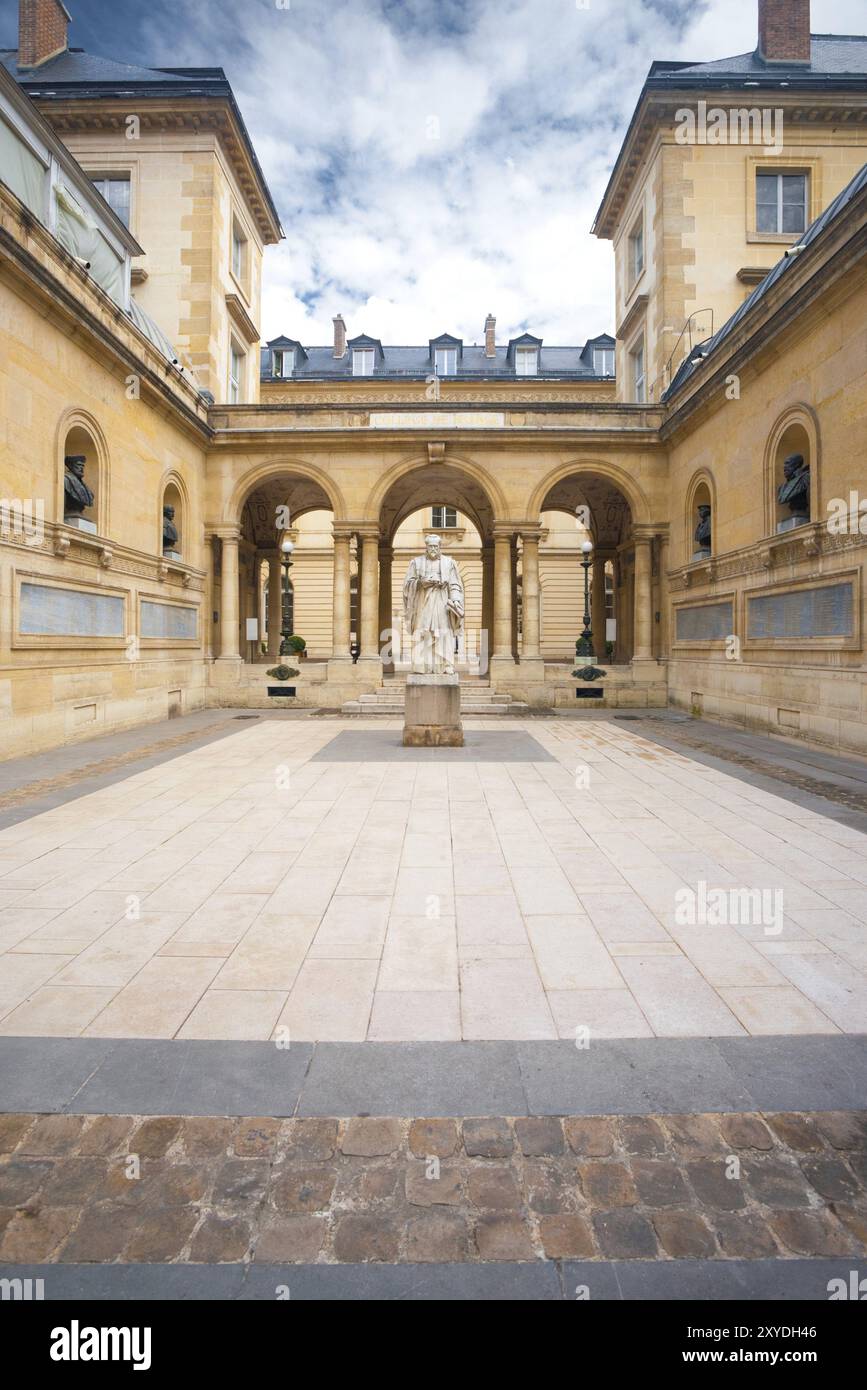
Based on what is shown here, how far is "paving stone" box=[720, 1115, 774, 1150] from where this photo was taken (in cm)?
239

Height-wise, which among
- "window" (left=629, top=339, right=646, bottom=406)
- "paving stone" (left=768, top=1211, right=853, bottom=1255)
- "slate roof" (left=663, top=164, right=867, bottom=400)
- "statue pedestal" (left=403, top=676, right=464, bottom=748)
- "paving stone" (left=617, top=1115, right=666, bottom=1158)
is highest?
"window" (left=629, top=339, right=646, bottom=406)

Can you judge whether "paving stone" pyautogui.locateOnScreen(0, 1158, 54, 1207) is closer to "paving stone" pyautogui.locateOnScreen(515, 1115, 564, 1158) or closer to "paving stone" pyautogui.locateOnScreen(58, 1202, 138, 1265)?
"paving stone" pyautogui.locateOnScreen(58, 1202, 138, 1265)

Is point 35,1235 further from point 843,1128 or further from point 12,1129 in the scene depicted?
point 843,1128

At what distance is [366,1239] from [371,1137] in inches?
16.9

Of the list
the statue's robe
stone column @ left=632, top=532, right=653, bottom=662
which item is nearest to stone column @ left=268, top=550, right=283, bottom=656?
stone column @ left=632, top=532, right=653, bottom=662

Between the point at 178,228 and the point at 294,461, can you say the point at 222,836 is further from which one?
the point at 178,228

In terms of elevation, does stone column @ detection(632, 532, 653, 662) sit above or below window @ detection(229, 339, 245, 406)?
below

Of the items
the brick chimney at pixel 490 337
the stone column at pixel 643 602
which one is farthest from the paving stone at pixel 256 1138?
the brick chimney at pixel 490 337

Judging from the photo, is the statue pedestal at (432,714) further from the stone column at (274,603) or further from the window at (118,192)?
the window at (118,192)

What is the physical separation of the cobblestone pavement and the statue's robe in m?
10.3

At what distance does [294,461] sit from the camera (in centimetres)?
2019

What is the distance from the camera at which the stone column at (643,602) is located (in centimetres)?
1998
